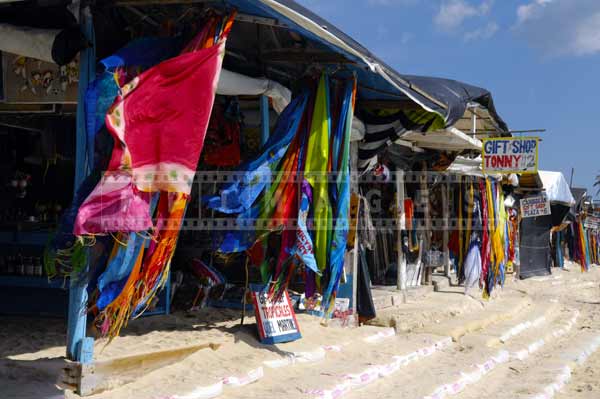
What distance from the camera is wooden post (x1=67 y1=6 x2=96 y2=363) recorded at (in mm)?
4156

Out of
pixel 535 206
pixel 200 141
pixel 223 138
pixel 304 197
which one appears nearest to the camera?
pixel 200 141

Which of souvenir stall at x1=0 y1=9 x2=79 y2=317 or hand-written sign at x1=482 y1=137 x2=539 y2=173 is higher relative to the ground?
hand-written sign at x1=482 y1=137 x2=539 y2=173

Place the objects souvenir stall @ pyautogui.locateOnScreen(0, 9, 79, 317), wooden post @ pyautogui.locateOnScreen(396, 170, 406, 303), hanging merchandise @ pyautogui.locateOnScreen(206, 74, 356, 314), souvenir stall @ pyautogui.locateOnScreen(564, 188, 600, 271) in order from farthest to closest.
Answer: souvenir stall @ pyautogui.locateOnScreen(564, 188, 600, 271), wooden post @ pyautogui.locateOnScreen(396, 170, 406, 303), souvenir stall @ pyautogui.locateOnScreen(0, 9, 79, 317), hanging merchandise @ pyautogui.locateOnScreen(206, 74, 356, 314)

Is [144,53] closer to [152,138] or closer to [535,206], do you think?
[152,138]

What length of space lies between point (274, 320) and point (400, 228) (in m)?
4.69

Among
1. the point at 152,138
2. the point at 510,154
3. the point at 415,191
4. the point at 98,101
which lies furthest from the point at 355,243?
the point at 98,101

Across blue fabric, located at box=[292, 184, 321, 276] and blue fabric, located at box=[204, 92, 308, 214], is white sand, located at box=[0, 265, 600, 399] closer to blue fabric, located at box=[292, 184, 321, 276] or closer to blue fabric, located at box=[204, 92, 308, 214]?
blue fabric, located at box=[292, 184, 321, 276]

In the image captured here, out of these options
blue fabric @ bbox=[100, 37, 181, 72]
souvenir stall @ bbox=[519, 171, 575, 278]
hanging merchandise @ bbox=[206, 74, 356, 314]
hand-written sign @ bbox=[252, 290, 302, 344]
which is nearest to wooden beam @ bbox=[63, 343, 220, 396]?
hanging merchandise @ bbox=[206, 74, 356, 314]

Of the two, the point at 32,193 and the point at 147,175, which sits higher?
the point at 32,193

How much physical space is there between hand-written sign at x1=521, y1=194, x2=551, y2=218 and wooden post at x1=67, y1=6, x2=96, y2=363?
14.6 meters

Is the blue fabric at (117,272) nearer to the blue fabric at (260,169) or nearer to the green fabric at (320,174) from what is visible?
the blue fabric at (260,169)

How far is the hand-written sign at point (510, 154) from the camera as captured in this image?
33.2 ft

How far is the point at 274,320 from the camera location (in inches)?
252

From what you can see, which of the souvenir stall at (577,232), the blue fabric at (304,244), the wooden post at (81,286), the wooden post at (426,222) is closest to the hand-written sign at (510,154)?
the wooden post at (426,222)
